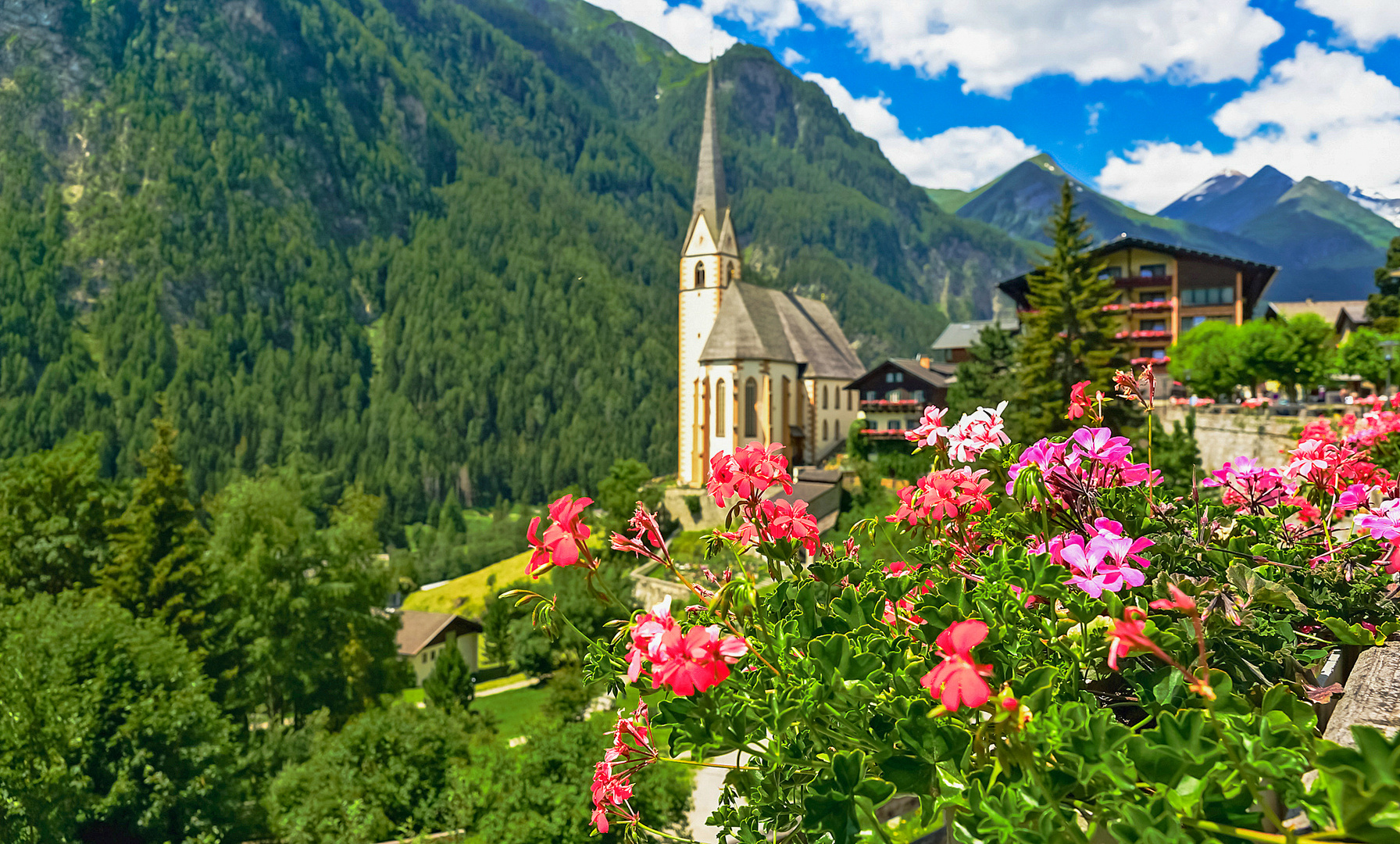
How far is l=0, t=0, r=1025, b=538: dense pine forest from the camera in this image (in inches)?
5143

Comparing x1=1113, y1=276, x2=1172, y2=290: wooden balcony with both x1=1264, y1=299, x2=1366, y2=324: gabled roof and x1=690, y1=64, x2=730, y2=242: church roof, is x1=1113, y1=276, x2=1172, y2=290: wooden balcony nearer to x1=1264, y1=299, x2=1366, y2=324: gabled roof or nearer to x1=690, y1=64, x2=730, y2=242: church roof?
x1=690, y1=64, x2=730, y2=242: church roof

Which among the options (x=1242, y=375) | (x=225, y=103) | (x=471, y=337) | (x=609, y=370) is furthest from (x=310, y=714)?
(x=225, y=103)

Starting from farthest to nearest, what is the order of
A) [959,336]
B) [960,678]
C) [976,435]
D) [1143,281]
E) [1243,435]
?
[959,336], [1143,281], [1243,435], [976,435], [960,678]

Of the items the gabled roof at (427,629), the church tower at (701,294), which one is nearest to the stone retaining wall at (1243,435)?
the church tower at (701,294)

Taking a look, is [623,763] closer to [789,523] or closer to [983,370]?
[789,523]

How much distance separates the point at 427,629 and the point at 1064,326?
49.3 m

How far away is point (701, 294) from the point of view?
55.8 metres

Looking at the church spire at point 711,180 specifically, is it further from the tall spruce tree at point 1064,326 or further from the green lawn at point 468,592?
the green lawn at point 468,592

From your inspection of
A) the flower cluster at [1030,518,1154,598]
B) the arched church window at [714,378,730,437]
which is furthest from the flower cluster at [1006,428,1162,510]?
the arched church window at [714,378,730,437]

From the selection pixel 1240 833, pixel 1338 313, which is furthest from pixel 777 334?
pixel 1338 313

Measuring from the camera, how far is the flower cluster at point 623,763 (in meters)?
2.21

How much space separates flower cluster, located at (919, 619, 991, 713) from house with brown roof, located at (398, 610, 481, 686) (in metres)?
56.8

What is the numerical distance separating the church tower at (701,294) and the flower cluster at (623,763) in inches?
1926

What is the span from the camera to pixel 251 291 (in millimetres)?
154125
